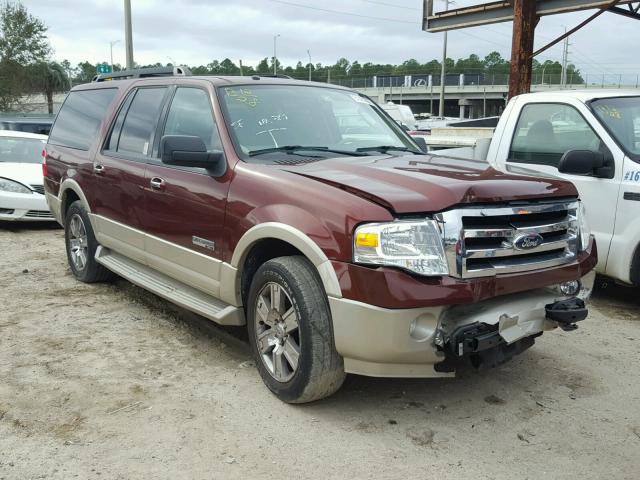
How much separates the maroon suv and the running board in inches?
0.7

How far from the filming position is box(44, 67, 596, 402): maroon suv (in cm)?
310

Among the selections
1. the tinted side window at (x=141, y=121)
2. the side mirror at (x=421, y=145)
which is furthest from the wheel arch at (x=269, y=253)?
the side mirror at (x=421, y=145)

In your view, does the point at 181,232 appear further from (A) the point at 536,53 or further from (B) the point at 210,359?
(A) the point at 536,53

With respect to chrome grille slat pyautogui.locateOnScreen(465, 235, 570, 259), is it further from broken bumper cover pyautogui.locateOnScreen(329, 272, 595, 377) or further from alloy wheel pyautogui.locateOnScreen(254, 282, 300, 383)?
alloy wheel pyautogui.locateOnScreen(254, 282, 300, 383)

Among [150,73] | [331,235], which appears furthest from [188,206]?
[150,73]

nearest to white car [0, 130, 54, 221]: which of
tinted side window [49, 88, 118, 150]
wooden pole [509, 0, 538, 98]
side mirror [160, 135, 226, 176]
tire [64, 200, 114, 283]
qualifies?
tinted side window [49, 88, 118, 150]

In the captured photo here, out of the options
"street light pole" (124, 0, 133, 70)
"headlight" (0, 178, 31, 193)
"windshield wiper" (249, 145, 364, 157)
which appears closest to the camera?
"windshield wiper" (249, 145, 364, 157)

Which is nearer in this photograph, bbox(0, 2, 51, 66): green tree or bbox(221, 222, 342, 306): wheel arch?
bbox(221, 222, 342, 306): wheel arch

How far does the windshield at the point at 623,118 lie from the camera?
5454 millimetres

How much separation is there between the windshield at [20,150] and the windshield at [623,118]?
29.0ft

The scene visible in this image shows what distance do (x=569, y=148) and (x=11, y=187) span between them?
7.86m

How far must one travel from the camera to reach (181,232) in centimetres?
435

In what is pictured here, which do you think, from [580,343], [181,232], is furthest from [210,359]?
[580,343]

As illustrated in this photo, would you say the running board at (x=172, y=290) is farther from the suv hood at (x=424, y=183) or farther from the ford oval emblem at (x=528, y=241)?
the ford oval emblem at (x=528, y=241)
